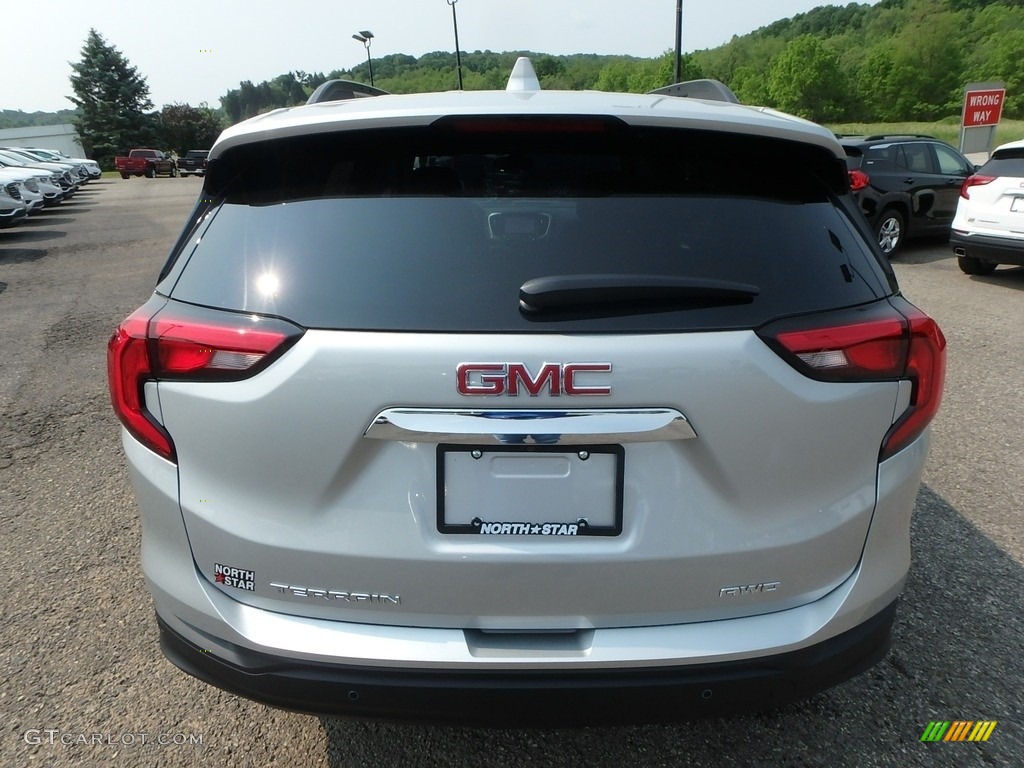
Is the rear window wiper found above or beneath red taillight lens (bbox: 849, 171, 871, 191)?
above

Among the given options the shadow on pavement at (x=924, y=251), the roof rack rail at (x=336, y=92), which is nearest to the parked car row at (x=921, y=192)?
the shadow on pavement at (x=924, y=251)

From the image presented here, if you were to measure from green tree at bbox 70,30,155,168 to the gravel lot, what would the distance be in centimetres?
7101

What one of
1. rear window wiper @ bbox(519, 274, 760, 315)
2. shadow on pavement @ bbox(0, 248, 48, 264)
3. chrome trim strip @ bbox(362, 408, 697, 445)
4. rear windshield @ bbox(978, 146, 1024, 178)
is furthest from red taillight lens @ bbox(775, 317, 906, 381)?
shadow on pavement @ bbox(0, 248, 48, 264)

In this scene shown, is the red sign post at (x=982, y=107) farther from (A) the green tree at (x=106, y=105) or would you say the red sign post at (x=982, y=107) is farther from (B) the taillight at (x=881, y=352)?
(A) the green tree at (x=106, y=105)

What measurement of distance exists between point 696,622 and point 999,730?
1336 mm

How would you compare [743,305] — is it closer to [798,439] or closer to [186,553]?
[798,439]

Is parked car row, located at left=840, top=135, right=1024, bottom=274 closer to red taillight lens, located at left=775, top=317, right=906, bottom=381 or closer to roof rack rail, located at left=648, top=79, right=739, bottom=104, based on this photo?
roof rack rail, located at left=648, top=79, right=739, bottom=104

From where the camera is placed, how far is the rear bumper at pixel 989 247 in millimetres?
8328

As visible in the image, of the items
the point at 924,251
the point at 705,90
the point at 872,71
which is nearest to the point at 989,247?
the point at 924,251

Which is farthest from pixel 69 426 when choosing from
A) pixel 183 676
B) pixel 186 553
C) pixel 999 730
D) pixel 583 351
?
pixel 999 730

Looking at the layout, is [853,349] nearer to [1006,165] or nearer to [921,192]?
[1006,165]

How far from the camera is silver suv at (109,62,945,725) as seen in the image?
4.93 ft

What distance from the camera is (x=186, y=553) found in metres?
1.71

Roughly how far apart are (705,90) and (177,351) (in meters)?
2.26
